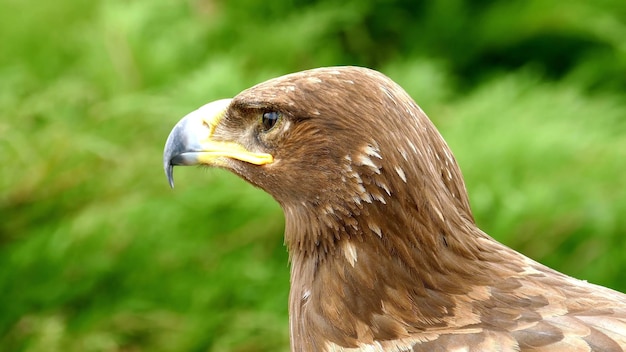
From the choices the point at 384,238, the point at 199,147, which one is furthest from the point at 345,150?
the point at 199,147

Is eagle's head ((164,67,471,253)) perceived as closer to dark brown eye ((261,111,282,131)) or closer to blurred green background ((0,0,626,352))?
dark brown eye ((261,111,282,131))

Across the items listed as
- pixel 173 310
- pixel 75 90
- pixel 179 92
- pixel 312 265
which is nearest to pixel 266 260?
pixel 173 310

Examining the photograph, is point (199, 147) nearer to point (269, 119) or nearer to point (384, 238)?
point (269, 119)

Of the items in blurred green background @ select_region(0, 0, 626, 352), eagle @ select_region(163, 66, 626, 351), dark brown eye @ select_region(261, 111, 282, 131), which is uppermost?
blurred green background @ select_region(0, 0, 626, 352)

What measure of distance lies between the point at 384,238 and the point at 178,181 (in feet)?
3.57

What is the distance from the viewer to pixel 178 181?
257cm

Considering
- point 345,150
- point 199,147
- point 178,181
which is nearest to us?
point 345,150

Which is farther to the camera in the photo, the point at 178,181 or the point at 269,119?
the point at 178,181

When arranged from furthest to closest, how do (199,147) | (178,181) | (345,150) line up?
(178,181) → (199,147) → (345,150)

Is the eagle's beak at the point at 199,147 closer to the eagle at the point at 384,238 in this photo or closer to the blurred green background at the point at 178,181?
the eagle at the point at 384,238

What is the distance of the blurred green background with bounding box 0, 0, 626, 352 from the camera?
243cm

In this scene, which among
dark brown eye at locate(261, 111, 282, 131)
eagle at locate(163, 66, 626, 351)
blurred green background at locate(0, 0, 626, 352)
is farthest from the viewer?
blurred green background at locate(0, 0, 626, 352)

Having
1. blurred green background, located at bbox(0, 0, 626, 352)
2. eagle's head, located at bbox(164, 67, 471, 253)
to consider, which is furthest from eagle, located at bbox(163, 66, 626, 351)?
blurred green background, located at bbox(0, 0, 626, 352)

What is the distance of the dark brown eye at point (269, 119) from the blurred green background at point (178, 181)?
874 mm
